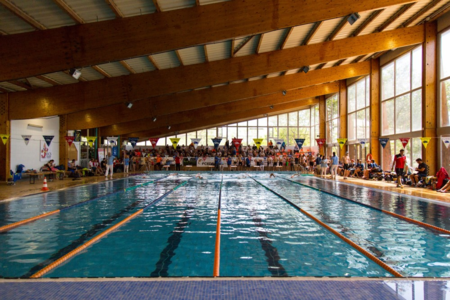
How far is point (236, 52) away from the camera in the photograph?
43.7 ft

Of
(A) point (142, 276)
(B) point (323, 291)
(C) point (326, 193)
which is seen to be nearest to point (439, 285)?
(B) point (323, 291)

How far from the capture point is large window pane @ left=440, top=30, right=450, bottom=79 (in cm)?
1295

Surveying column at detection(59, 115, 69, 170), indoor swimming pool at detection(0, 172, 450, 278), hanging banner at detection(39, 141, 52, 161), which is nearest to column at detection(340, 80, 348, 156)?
indoor swimming pool at detection(0, 172, 450, 278)

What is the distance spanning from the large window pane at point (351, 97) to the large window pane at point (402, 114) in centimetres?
541

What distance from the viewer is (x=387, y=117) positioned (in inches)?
695

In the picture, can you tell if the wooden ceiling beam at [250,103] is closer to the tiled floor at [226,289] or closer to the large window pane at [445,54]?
the large window pane at [445,54]

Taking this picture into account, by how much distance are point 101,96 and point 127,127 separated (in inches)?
441

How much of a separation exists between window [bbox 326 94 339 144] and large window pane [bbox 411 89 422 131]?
9297mm

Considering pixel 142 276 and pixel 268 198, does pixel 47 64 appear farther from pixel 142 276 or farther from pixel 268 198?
pixel 142 276

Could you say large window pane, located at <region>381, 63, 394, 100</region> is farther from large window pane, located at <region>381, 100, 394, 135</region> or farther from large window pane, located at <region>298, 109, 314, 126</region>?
large window pane, located at <region>298, 109, 314, 126</region>

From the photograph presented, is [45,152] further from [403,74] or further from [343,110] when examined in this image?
[343,110]

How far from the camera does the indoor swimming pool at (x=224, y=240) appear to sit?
3516 millimetres

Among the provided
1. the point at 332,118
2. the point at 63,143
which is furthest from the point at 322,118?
the point at 63,143

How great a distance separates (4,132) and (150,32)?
7.54m
